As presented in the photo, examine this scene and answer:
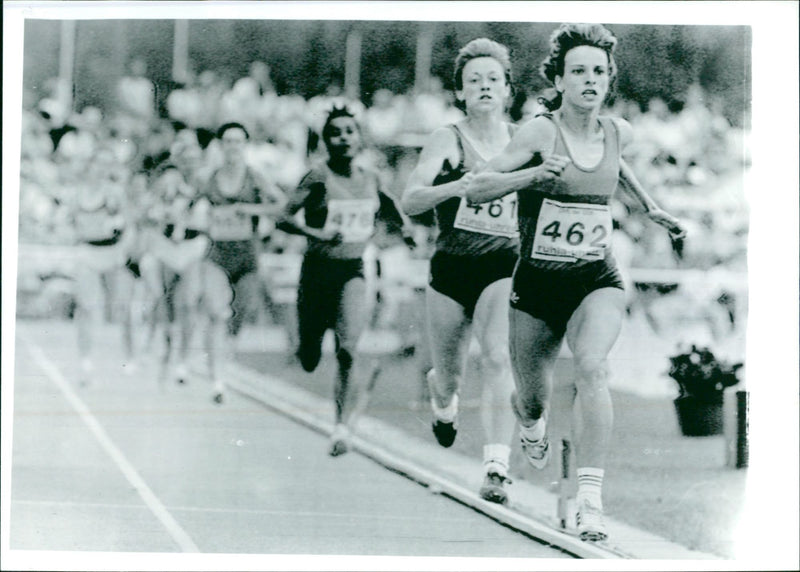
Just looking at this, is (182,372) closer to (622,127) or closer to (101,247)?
(101,247)

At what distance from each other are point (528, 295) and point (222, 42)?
1651 mm

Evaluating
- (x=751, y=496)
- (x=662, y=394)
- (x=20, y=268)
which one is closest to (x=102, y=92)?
(x=20, y=268)

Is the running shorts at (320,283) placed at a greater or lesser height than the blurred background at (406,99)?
lesser

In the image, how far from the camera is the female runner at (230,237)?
21.4 feet

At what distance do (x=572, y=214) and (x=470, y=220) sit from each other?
0.43 metres

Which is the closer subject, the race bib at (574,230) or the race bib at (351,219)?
the race bib at (574,230)

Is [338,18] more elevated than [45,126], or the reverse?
[338,18]

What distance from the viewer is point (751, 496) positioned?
6434 mm

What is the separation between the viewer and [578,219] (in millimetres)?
6402

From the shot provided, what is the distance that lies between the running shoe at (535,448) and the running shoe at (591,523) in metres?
0.24

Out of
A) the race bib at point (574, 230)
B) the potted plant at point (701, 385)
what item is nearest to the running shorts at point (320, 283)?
the race bib at point (574, 230)

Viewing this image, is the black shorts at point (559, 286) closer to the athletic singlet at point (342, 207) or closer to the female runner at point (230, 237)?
the athletic singlet at point (342, 207)

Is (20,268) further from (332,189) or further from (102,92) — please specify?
(332,189)

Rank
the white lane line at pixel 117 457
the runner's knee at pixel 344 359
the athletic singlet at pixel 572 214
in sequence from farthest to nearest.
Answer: the runner's knee at pixel 344 359, the white lane line at pixel 117 457, the athletic singlet at pixel 572 214
